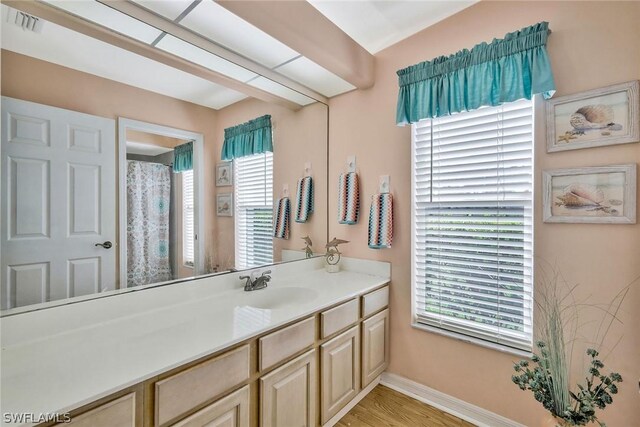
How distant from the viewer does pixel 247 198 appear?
1.91m

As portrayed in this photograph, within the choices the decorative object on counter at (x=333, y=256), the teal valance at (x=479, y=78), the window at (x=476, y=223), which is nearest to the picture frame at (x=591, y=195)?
the window at (x=476, y=223)

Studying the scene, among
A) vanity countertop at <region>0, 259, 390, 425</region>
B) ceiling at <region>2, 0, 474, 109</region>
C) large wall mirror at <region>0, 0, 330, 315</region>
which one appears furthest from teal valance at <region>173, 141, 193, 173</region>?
vanity countertop at <region>0, 259, 390, 425</region>

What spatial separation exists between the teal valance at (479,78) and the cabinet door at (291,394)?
1668mm

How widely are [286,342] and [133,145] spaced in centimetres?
121

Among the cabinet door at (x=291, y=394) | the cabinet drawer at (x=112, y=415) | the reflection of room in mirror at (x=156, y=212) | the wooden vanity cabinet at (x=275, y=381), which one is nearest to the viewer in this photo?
the cabinet drawer at (x=112, y=415)

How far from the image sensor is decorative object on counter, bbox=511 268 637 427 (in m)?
1.13

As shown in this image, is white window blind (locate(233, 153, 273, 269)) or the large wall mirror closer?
the large wall mirror

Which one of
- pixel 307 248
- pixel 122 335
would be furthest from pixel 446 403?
pixel 122 335

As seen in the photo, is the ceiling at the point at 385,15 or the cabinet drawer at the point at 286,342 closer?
the cabinet drawer at the point at 286,342

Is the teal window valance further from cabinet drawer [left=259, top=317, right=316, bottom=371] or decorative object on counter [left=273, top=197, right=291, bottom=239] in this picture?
cabinet drawer [left=259, top=317, right=316, bottom=371]

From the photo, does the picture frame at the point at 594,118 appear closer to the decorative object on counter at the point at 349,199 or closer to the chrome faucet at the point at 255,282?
the decorative object on counter at the point at 349,199

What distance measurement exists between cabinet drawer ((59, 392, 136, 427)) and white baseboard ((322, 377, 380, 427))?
1.13m

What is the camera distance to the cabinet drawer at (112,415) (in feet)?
2.44

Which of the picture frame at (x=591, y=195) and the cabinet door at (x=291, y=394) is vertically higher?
the picture frame at (x=591, y=195)
